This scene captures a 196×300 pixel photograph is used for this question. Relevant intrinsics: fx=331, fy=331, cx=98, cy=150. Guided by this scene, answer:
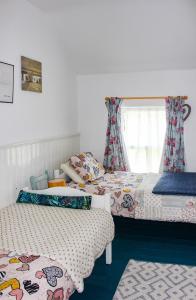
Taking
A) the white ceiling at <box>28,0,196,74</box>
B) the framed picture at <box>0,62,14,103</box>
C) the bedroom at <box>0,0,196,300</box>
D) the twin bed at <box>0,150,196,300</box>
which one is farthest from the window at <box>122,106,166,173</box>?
the framed picture at <box>0,62,14,103</box>

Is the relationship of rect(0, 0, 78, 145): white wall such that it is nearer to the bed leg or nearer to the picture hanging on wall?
the picture hanging on wall

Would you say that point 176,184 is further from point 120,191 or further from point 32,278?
point 32,278

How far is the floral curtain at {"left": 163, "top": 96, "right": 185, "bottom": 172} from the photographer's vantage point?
4281mm

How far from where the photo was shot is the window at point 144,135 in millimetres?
4504

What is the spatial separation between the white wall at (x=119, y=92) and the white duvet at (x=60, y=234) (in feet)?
6.92

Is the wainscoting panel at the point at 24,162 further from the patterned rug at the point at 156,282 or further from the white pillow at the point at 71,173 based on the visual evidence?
the patterned rug at the point at 156,282

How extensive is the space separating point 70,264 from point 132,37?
2.82m

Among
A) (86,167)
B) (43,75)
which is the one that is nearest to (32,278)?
(86,167)

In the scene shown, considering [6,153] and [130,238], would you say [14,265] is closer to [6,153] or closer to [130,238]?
[6,153]

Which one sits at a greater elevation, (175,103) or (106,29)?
(106,29)

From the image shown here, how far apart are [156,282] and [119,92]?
2.73m

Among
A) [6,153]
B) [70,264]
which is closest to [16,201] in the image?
[6,153]

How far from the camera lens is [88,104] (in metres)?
4.72

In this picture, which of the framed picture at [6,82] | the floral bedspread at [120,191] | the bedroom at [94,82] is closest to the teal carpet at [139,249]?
the bedroom at [94,82]
